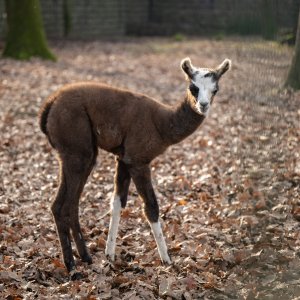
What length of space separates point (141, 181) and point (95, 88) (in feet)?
3.13

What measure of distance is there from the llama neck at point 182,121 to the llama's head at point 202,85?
192 mm

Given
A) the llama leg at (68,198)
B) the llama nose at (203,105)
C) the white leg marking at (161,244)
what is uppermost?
the llama nose at (203,105)

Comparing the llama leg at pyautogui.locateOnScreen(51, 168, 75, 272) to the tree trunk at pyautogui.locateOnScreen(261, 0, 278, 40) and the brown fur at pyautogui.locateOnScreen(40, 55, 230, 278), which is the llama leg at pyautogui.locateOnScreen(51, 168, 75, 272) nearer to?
the brown fur at pyautogui.locateOnScreen(40, 55, 230, 278)

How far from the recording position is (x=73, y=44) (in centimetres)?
2620

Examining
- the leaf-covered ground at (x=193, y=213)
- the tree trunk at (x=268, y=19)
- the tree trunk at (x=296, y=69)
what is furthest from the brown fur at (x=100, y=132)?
the tree trunk at (x=296, y=69)

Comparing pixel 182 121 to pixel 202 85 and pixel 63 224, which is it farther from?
pixel 63 224

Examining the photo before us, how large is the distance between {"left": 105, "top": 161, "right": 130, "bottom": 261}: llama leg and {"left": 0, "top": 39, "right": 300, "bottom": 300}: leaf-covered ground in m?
0.15

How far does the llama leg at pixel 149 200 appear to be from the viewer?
21.4 feet

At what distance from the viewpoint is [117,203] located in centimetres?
679

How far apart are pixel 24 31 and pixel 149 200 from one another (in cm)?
1350

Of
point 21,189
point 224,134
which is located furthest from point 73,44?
point 21,189

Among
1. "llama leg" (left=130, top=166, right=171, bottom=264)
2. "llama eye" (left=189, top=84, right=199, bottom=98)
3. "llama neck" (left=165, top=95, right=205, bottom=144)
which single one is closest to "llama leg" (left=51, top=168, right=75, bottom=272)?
"llama leg" (left=130, top=166, right=171, bottom=264)

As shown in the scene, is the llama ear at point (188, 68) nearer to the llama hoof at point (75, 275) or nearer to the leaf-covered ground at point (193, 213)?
the leaf-covered ground at point (193, 213)

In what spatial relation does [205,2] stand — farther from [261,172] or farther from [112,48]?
[261,172]
